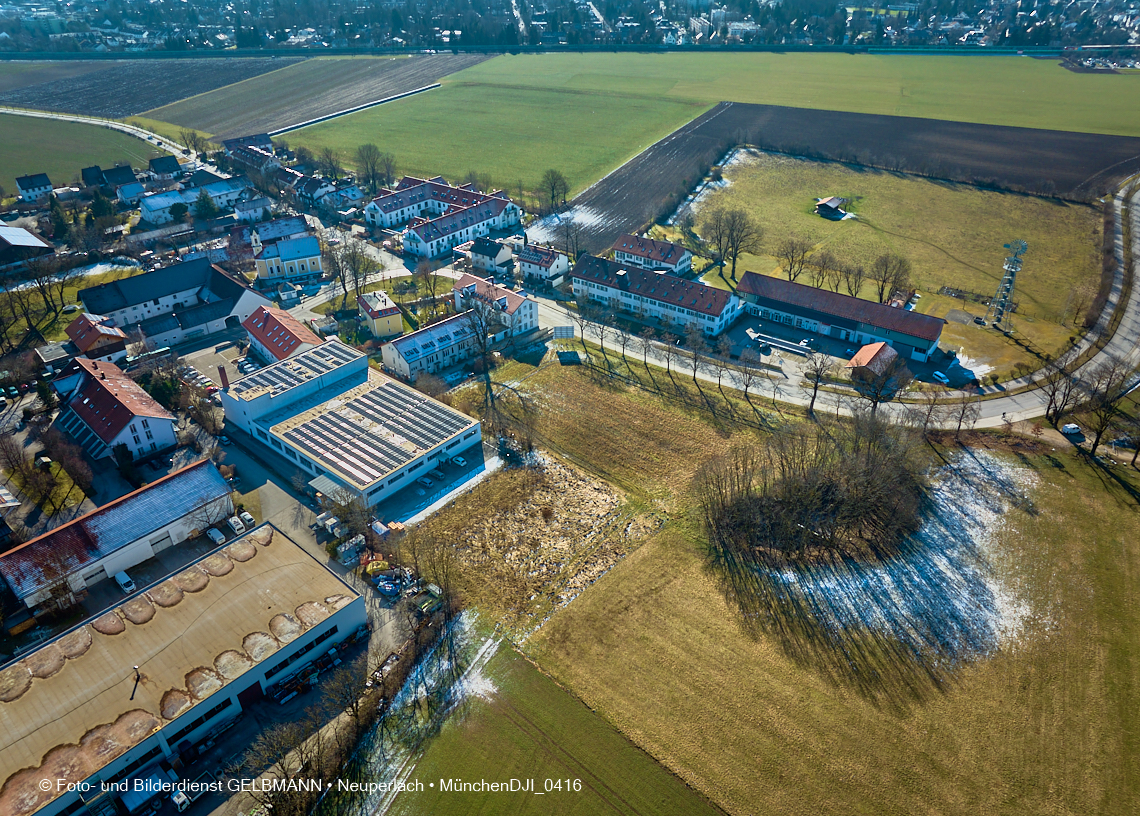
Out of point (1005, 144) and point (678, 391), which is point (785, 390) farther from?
point (1005, 144)

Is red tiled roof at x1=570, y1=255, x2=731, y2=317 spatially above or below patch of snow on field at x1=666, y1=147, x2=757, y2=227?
above

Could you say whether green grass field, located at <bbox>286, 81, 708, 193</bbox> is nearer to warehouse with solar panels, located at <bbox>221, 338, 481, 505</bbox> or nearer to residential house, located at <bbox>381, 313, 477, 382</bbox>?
residential house, located at <bbox>381, 313, 477, 382</bbox>

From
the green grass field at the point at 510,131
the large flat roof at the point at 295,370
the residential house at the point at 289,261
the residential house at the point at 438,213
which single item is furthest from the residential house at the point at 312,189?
the large flat roof at the point at 295,370

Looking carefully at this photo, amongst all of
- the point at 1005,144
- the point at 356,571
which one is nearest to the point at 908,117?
the point at 1005,144

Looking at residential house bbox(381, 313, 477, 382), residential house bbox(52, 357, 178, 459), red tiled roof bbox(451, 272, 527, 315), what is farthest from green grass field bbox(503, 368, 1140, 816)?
residential house bbox(52, 357, 178, 459)

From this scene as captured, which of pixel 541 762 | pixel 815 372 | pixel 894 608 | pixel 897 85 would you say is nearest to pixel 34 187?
pixel 815 372

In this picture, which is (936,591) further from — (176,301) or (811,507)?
(176,301)

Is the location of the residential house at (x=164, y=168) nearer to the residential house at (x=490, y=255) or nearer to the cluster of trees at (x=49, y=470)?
the residential house at (x=490, y=255)
